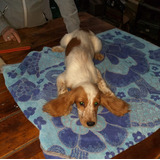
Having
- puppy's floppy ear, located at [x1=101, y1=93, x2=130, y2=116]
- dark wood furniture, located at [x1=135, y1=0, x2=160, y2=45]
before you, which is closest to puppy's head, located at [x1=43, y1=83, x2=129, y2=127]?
puppy's floppy ear, located at [x1=101, y1=93, x2=130, y2=116]

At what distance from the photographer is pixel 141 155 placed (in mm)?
1575

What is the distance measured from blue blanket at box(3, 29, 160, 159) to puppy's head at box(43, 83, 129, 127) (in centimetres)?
7

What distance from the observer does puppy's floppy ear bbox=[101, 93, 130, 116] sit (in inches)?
76.9

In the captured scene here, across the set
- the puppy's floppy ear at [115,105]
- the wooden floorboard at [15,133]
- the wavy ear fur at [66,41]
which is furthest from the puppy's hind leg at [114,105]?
the wavy ear fur at [66,41]

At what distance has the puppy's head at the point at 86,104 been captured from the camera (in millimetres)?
1843

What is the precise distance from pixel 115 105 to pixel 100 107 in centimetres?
22

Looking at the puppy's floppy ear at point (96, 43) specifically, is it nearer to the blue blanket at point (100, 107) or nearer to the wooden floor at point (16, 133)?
the blue blanket at point (100, 107)

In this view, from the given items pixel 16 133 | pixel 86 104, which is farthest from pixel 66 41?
pixel 16 133

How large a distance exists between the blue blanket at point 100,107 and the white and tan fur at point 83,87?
10 cm

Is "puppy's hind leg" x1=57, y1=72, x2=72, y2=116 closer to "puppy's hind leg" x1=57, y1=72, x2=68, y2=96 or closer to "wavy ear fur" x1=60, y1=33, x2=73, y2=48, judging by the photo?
"puppy's hind leg" x1=57, y1=72, x2=68, y2=96

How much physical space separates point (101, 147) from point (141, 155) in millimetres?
364

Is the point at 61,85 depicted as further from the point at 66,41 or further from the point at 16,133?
the point at 66,41

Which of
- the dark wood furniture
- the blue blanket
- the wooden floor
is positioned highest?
the wooden floor

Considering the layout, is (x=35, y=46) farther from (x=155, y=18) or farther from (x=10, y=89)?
(x=155, y=18)
